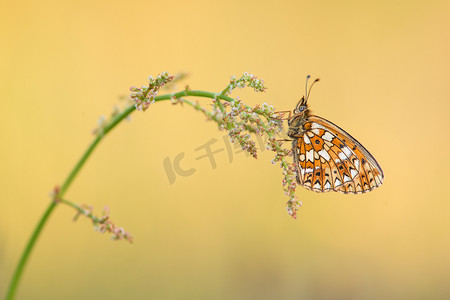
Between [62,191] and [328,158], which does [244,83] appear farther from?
[328,158]

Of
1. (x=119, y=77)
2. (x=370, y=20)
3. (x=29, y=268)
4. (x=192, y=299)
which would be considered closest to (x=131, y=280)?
(x=192, y=299)

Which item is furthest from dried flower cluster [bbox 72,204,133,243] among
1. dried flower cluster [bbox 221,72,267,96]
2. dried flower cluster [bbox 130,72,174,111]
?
dried flower cluster [bbox 221,72,267,96]

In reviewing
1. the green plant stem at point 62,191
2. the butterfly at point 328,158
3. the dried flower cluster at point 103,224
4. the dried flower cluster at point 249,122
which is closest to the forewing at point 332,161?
the butterfly at point 328,158

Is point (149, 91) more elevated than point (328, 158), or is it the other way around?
point (328, 158)

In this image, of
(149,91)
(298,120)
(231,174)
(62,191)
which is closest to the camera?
(62,191)

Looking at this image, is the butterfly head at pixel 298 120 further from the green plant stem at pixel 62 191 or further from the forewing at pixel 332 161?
the green plant stem at pixel 62 191

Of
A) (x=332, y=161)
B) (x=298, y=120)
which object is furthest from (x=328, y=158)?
(x=298, y=120)

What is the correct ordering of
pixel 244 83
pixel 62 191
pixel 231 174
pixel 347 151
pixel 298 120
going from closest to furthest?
pixel 62 191 → pixel 244 83 → pixel 298 120 → pixel 347 151 → pixel 231 174
